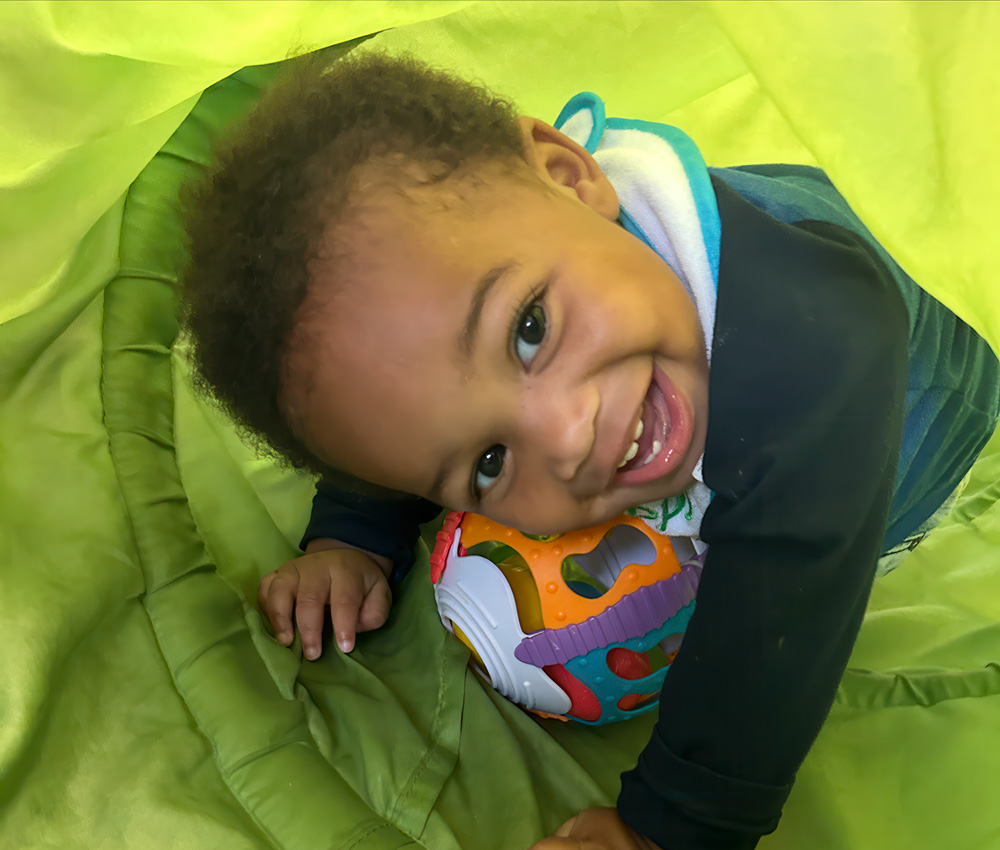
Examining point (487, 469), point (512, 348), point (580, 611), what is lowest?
point (580, 611)

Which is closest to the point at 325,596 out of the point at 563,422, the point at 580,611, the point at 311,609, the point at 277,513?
the point at 311,609

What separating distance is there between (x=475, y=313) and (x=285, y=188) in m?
0.18

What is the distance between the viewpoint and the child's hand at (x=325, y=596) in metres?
0.76

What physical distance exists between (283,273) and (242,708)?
0.36m

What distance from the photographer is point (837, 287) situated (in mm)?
539

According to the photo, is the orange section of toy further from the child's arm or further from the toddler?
the child's arm

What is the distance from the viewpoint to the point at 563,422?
0.52 meters

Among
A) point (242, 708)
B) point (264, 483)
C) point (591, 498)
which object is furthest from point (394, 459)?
point (264, 483)

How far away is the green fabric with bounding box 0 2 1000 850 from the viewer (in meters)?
0.40

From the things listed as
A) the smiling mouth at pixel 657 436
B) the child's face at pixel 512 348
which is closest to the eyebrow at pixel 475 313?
the child's face at pixel 512 348

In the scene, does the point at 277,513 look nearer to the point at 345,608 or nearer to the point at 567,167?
the point at 345,608

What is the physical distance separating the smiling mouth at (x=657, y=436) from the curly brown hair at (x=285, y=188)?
21cm

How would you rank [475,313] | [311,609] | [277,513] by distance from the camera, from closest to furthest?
[475,313] → [311,609] → [277,513]

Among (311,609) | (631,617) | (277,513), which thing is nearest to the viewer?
(631,617)
